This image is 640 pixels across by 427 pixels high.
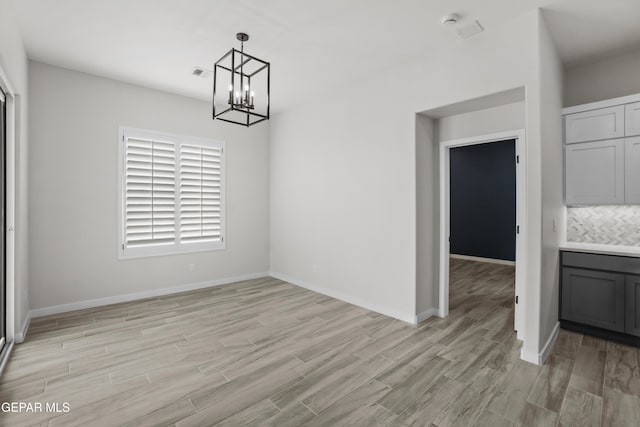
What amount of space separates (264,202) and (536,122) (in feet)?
14.5

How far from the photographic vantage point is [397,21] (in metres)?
2.94

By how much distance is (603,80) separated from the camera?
356 cm

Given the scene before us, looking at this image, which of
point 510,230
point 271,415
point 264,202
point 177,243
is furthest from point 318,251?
point 510,230

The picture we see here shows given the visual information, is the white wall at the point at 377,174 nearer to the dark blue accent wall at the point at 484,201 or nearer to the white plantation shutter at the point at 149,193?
the white plantation shutter at the point at 149,193

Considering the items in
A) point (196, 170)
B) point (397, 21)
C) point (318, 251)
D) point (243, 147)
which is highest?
point (397, 21)

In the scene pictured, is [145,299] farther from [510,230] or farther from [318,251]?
[510,230]

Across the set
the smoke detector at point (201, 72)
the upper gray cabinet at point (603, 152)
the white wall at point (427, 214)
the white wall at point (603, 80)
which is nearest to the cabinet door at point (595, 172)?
the upper gray cabinet at point (603, 152)

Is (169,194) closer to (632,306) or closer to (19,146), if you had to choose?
(19,146)

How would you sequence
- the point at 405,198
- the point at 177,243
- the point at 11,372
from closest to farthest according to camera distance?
the point at 11,372 < the point at 405,198 < the point at 177,243

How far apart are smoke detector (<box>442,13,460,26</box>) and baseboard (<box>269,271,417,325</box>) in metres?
3.05

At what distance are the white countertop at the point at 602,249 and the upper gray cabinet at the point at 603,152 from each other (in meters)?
0.48

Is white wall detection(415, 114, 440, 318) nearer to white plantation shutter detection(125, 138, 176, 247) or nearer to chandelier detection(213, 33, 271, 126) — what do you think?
chandelier detection(213, 33, 271, 126)

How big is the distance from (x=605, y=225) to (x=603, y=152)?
88cm

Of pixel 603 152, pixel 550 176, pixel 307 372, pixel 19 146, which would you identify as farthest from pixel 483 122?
pixel 19 146
